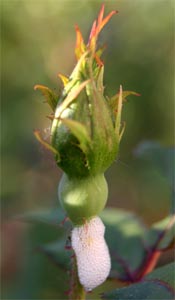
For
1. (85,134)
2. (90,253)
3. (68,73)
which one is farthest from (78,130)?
(68,73)

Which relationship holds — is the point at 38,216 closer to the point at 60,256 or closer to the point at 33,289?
the point at 60,256

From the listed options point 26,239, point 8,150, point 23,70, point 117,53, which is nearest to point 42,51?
point 23,70

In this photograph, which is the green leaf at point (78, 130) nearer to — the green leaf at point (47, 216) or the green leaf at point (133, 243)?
the green leaf at point (133, 243)

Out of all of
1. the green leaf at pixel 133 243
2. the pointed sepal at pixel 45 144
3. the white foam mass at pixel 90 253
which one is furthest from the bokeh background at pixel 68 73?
the pointed sepal at pixel 45 144

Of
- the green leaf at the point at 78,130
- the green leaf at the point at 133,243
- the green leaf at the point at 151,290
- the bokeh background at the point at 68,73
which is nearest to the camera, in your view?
the green leaf at the point at 78,130

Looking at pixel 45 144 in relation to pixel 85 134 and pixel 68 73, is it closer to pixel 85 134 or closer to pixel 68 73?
pixel 85 134

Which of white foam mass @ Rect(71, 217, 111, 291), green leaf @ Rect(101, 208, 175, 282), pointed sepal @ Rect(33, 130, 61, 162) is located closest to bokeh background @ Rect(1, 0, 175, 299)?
green leaf @ Rect(101, 208, 175, 282)
